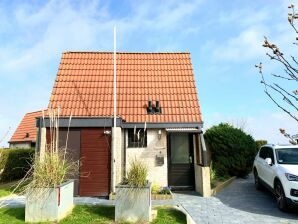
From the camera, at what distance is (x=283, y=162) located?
10.5 metres

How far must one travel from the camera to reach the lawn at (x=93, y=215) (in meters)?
8.63

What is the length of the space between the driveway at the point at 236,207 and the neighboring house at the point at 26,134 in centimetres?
1929

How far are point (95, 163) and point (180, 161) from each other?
4.03 m

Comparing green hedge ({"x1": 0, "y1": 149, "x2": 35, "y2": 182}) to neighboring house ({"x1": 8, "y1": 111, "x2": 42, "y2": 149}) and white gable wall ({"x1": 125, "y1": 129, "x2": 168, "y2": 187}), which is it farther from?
white gable wall ({"x1": 125, "y1": 129, "x2": 168, "y2": 187})

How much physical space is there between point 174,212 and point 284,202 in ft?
11.3

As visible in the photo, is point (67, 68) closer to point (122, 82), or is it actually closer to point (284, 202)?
point (122, 82)

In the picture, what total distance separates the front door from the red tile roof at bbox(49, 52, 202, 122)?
3.14 feet

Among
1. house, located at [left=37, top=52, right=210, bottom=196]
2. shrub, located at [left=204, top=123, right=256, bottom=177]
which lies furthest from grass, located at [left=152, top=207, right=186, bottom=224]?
shrub, located at [left=204, top=123, right=256, bottom=177]

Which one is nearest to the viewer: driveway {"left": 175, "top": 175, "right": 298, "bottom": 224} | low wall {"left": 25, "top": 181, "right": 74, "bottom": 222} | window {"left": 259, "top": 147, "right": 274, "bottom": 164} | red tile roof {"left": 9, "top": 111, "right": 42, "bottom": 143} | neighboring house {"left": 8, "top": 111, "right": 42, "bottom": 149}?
low wall {"left": 25, "top": 181, "right": 74, "bottom": 222}

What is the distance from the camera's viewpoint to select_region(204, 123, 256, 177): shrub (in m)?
16.1

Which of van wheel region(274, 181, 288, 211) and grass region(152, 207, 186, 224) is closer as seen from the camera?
grass region(152, 207, 186, 224)

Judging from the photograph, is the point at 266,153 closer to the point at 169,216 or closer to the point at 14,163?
the point at 169,216

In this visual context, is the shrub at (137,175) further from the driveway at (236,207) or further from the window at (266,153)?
the window at (266,153)

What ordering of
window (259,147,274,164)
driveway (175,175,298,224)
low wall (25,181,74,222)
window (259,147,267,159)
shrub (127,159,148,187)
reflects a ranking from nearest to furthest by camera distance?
1. low wall (25,181,74,222)
2. driveway (175,175,298,224)
3. shrub (127,159,148,187)
4. window (259,147,274,164)
5. window (259,147,267,159)
